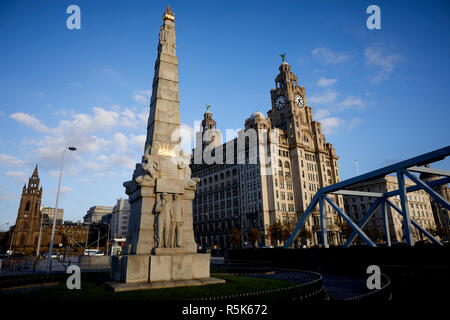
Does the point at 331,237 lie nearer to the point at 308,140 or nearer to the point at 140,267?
the point at 308,140

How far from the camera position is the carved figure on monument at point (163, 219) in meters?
11.7

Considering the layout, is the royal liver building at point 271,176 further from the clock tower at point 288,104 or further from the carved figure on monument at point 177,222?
the carved figure on monument at point 177,222

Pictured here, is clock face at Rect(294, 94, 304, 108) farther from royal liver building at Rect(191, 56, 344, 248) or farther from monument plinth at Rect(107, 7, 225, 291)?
monument plinth at Rect(107, 7, 225, 291)

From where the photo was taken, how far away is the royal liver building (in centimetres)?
7938

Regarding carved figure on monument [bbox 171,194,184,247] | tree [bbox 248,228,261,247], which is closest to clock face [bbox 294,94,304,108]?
tree [bbox 248,228,261,247]

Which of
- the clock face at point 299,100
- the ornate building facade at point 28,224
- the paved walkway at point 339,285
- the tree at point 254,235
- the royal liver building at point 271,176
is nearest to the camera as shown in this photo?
the paved walkway at point 339,285

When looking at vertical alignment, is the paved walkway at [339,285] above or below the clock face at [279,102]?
below

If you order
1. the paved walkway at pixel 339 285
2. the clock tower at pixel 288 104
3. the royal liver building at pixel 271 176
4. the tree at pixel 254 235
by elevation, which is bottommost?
the paved walkway at pixel 339 285

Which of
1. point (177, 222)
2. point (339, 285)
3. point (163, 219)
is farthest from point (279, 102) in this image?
point (163, 219)

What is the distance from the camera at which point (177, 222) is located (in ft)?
40.0

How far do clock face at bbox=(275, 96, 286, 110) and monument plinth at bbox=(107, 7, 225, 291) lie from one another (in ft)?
277

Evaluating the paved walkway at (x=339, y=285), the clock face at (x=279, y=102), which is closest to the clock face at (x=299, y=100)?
the clock face at (x=279, y=102)
